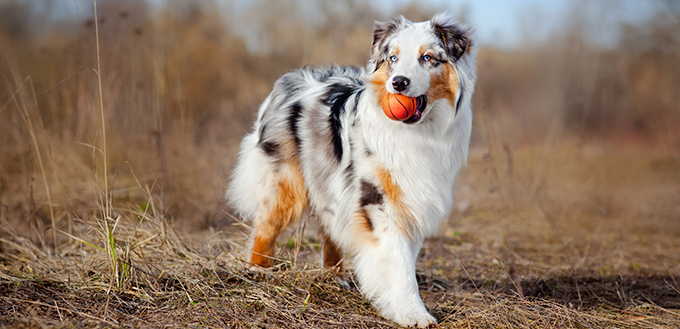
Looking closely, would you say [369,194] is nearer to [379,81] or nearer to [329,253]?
[379,81]

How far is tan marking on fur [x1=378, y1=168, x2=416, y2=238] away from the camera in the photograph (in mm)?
2959

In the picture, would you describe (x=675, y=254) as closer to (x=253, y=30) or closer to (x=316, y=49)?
(x=316, y=49)

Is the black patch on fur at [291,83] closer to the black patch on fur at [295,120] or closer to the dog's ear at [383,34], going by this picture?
the black patch on fur at [295,120]

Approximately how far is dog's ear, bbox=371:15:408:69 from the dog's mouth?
0.37 meters

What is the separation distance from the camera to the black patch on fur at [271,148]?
11.7ft

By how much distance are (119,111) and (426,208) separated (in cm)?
473

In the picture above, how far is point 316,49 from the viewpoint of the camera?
29.7 feet

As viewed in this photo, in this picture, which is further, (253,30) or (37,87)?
(253,30)

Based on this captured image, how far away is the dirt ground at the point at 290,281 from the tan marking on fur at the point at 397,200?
0.52 metres

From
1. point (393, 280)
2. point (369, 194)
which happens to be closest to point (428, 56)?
point (369, 194)

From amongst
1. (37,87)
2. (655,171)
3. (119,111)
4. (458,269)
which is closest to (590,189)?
(655,171)

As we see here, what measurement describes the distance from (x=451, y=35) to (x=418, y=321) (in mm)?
1590

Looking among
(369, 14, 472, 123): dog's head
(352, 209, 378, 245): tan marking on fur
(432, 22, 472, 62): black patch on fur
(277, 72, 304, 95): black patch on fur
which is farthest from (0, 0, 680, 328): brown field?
(432, 22, 472, 62): black patch on fur

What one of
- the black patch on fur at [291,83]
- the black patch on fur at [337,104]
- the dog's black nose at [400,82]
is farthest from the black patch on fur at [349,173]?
the black patch on fur at [291,83]
